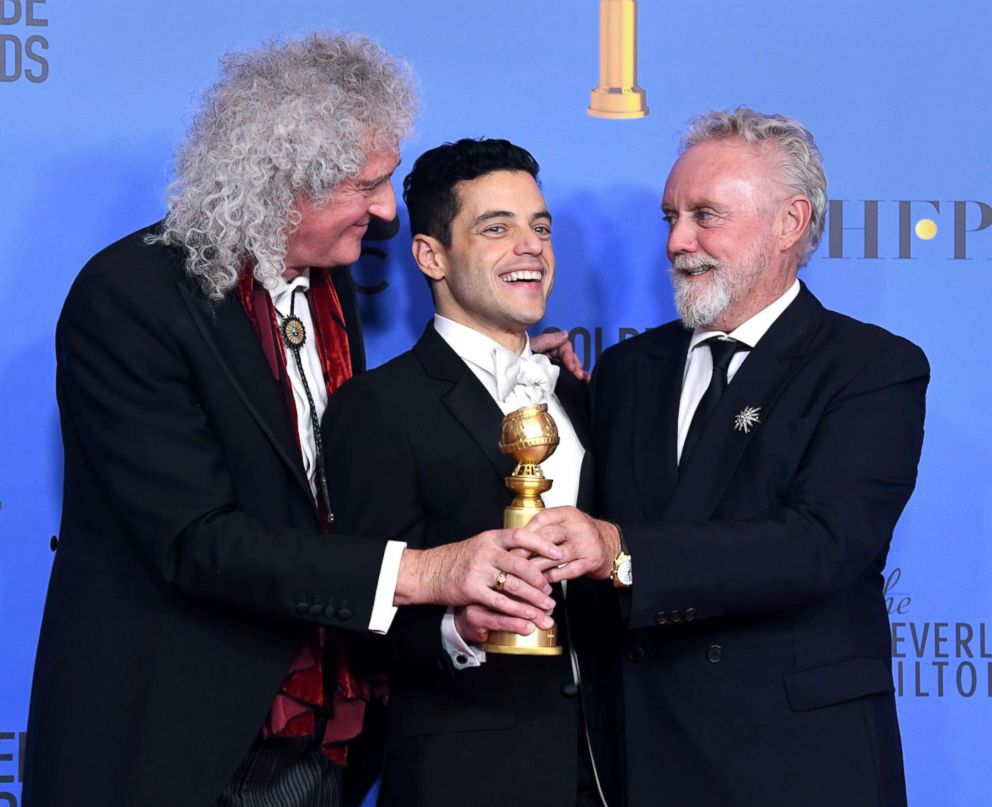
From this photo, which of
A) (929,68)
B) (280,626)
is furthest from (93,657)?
(929,68)

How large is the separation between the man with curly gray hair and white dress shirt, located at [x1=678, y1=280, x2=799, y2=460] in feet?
1.76

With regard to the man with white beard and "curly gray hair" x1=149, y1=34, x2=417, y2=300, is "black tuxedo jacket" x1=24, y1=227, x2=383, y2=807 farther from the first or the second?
the man with white beard

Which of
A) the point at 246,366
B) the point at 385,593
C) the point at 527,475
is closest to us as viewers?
the point at 527,475

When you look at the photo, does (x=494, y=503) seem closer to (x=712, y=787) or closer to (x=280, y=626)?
(x=280, y=626)

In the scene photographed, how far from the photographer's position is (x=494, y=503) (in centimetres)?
227

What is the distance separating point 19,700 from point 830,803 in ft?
5.41

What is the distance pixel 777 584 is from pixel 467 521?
53 cm

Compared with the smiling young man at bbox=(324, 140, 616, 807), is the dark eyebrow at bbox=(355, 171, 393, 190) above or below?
above

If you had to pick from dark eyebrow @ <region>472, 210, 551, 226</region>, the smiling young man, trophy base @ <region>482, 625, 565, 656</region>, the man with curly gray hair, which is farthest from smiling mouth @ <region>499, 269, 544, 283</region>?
trophy base @ <region>482, 625, 565, 656</region>

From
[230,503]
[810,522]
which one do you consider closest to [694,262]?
[810,522]

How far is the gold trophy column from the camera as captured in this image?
9.47 feet

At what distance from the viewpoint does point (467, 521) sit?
7.40ft

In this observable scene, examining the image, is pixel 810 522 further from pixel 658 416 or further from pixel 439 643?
pixel 439 643

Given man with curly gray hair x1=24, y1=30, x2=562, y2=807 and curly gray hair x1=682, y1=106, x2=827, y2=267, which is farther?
curly gray hair x1=682, y1=106, x2=827, y2=267
